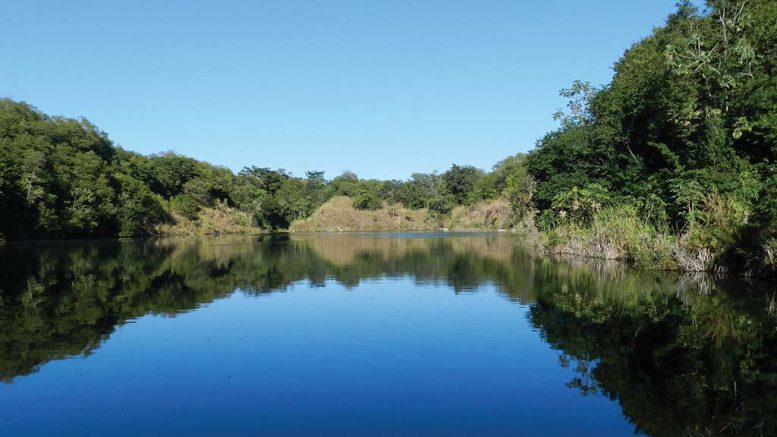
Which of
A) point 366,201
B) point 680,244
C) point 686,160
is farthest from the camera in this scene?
point 366,201

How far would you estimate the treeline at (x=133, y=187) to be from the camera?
198ft

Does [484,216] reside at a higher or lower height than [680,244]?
higher

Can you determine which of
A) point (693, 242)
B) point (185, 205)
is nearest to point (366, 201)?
point (185, 205)

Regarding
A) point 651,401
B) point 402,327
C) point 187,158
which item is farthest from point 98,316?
point 187,158

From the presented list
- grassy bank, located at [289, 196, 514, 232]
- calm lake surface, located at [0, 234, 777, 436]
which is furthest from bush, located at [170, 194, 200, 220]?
calm lake surface, located at [0, 234, 777, 436]

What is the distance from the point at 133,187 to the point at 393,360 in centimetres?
8247

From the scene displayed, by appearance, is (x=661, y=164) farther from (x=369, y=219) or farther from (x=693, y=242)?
(x=369, y=219)

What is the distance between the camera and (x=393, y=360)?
10297 mm

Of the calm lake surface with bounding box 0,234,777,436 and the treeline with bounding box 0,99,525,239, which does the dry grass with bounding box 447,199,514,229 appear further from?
the calm lake surface with bounding box 0,234,777,436

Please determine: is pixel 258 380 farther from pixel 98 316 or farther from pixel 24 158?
pixel 24 158

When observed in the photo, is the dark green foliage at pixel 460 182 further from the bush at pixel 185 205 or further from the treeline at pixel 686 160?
the treeline at pixel 686 160

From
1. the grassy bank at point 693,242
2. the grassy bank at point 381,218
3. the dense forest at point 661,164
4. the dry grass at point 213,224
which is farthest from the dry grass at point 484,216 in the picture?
the grassy bank at point 693,242

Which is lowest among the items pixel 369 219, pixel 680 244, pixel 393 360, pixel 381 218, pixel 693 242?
pixel 393 360

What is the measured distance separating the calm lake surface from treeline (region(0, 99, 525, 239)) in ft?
154
